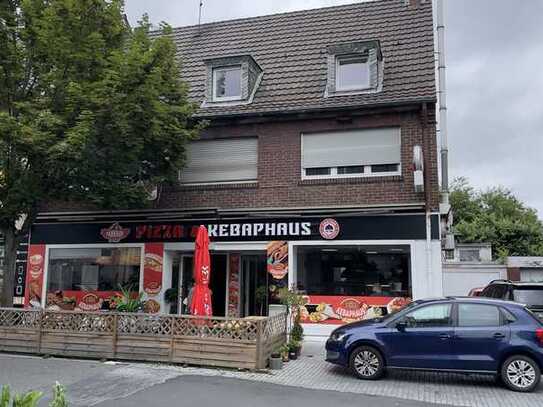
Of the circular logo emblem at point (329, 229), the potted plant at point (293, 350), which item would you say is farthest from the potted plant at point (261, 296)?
the potted plant at point (293, 350)

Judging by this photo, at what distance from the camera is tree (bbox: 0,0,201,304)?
11.1 m

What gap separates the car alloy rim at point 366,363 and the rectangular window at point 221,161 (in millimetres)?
6483

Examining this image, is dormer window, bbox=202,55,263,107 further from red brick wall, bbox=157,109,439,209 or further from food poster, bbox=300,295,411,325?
food poster, bbox=300,295,411,325

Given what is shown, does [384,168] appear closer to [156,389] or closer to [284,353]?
[284,353]

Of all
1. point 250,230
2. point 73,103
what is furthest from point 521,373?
point 73,103

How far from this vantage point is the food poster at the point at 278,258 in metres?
14.0

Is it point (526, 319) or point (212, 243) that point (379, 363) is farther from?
point (212, 243)

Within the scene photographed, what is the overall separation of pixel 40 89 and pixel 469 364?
1065cm

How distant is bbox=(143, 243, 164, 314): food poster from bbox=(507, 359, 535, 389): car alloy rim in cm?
936

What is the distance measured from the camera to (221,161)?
1494cm

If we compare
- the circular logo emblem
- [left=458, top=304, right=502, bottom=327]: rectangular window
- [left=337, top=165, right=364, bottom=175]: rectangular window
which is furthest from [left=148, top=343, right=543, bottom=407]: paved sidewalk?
[left=337, top=165, right=364, bottom=175]: rectangular window

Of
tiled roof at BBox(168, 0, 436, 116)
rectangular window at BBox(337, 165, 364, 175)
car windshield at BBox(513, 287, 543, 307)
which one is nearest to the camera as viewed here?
car windshield at BBox(513, 287, 543, 307)

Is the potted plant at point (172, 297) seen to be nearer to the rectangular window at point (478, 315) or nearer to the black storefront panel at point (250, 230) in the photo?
the black storefront panel at point (250, 230)

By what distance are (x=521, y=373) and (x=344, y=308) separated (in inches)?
209
